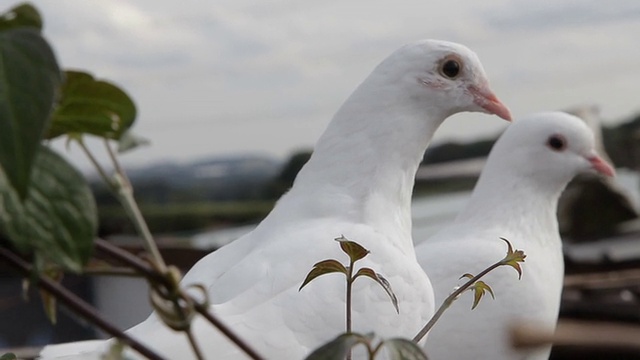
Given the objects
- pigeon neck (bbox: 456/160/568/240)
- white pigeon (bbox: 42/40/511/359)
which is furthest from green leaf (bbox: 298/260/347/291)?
pigeon neck (bbox: 456/160/568/240)

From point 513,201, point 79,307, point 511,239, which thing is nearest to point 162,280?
point 79,307

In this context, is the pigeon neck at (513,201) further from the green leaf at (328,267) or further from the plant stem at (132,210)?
the plant stem at (132,210)

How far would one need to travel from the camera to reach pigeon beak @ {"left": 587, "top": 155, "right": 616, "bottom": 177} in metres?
2.70

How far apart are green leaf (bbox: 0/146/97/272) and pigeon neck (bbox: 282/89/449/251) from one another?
1.25m

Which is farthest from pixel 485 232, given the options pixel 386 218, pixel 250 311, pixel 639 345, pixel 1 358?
pixel 639 345

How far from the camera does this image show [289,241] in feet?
5.22

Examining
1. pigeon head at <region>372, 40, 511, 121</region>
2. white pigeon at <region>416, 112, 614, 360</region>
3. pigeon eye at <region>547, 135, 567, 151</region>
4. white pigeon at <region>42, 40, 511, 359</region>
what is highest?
pigeon head at <region>372, 40, 511, 121</region>

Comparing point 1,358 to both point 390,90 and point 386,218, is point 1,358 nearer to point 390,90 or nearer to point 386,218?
point 386,218

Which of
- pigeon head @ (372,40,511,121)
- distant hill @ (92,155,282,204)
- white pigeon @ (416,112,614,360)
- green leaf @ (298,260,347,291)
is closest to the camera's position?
green leaf @ (298,260,347,291)

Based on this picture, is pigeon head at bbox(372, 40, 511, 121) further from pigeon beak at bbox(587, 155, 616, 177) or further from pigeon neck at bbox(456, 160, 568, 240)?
pigeon beak at bbox(587, 155, 616, 177)

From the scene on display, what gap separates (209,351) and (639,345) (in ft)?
3.16

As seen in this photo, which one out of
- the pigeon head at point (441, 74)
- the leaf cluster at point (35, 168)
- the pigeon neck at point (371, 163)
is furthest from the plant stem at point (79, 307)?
the pigeon head at point (441, 74)

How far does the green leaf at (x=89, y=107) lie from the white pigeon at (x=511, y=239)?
141 centimetres

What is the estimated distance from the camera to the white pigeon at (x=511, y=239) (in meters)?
2.19
